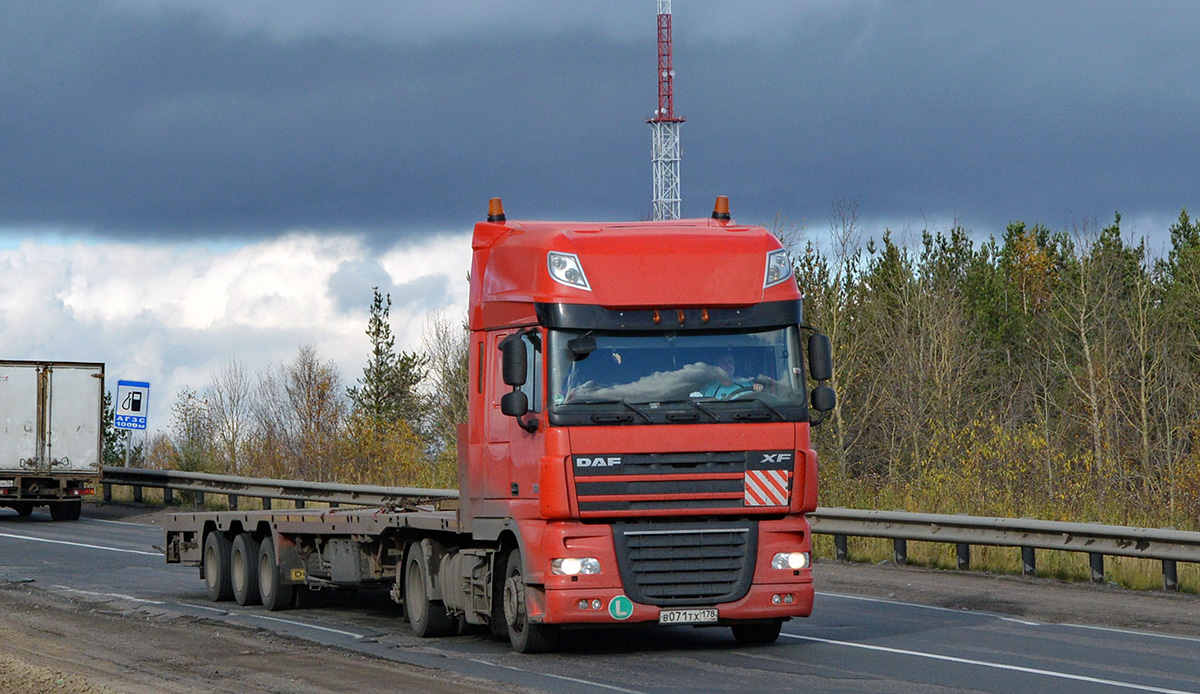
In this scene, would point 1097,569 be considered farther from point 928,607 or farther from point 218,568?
point 218,568

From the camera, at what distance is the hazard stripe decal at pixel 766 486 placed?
1154cm

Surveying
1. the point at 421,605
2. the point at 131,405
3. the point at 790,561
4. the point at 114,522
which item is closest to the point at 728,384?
the point at 790,561

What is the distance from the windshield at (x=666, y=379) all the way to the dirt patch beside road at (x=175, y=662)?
223 cm

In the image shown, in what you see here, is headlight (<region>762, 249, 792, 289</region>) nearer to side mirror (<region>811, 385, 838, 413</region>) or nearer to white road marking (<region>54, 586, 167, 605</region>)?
side mirror (<region>811, 385, 838, 413</region>)

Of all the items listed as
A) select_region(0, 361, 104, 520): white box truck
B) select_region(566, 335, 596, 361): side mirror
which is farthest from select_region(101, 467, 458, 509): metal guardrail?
select_region(566, 335, 596, 361): side mirror

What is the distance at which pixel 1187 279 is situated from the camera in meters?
53.1

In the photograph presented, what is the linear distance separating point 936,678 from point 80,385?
24618 millimetres

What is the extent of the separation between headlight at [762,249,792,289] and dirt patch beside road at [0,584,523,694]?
372cm

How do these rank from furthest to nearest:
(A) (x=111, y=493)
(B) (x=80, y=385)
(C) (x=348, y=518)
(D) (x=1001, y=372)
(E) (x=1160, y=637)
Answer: (D) (x=1001, y=372), (A) (x=111, y=493), (B) (x=80, y=385), (C) (x=348, y=518), (E) (x=1160, y=637)

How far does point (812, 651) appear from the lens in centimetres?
1210

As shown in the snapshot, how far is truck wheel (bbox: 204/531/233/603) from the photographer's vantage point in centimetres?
1730

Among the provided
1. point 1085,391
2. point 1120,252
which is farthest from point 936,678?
point 1120,252

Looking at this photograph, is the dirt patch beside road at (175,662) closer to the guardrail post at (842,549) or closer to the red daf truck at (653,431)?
the red daf truck at (653,431)

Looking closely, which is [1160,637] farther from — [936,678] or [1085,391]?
[1085,391]
